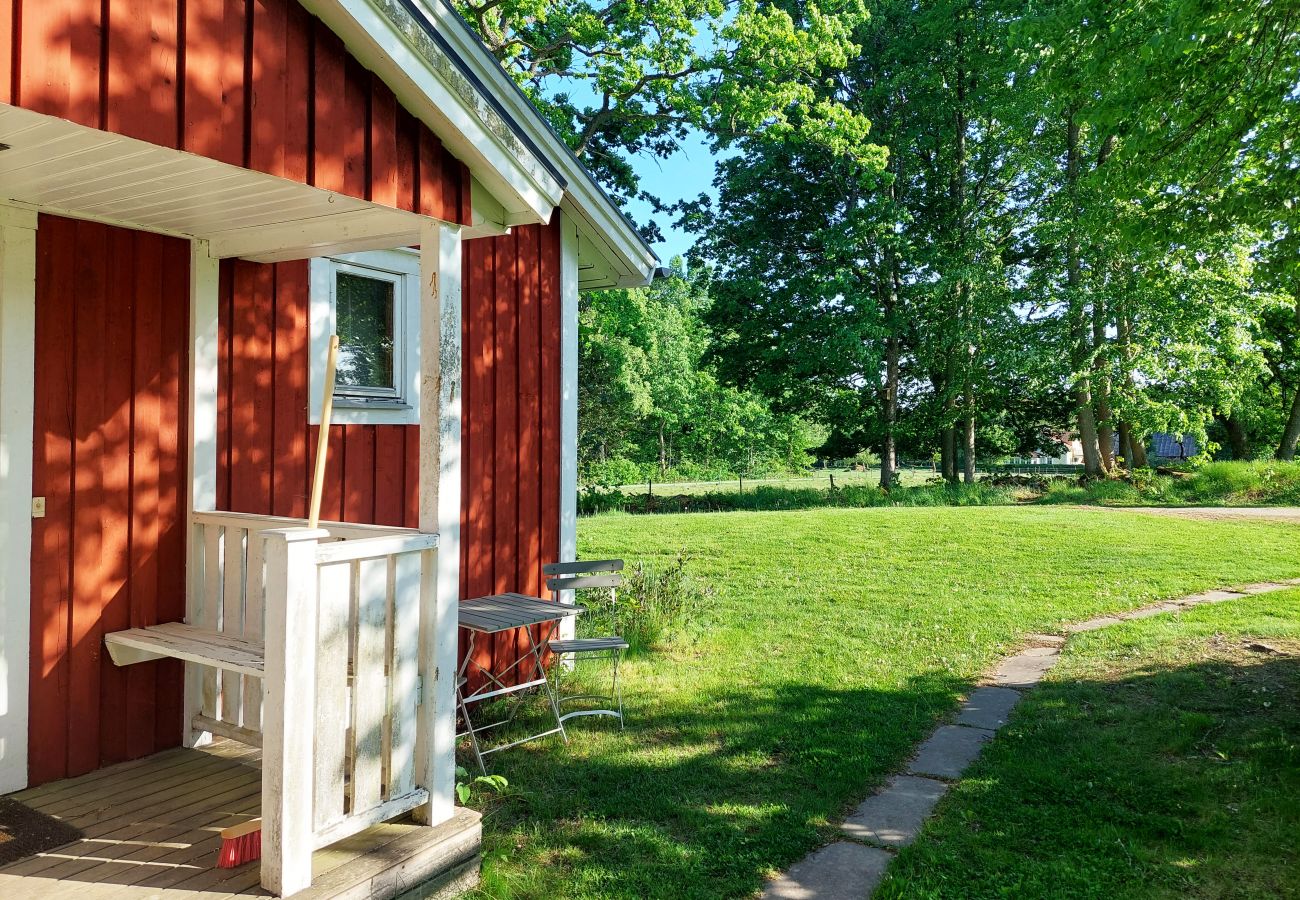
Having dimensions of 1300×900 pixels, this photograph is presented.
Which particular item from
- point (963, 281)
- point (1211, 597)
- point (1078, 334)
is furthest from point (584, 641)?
point (963, 281)

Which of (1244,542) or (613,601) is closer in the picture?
(613,601)

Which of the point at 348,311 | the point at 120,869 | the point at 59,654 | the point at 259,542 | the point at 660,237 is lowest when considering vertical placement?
the point at 120,869

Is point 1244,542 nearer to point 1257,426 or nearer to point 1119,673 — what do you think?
point 1119,673

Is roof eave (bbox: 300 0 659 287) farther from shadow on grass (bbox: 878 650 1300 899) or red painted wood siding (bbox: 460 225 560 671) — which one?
shadow on grass (bbox: 878 650 1300 899)

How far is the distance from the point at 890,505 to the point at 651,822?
53.1 feet

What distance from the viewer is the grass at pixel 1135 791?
138 inches

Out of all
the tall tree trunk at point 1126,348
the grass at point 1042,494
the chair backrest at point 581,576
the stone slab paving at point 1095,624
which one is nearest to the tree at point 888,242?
the tall tree trunk at point 1126,348

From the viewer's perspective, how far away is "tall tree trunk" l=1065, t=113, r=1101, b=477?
19.4 meters

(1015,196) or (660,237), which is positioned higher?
(1015,196)

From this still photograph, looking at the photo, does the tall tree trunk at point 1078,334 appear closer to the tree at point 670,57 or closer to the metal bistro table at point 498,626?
the tree at point 670,57

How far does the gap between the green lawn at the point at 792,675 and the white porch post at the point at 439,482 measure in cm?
65

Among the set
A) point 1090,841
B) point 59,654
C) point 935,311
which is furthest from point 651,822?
point 935,311

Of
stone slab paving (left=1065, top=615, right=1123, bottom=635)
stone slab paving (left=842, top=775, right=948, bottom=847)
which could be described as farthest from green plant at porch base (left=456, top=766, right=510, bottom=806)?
stone slab paving (left=1065, top=615, right=1123, bottom=635)

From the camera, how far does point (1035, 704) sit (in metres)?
5.73
